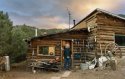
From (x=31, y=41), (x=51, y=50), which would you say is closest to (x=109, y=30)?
(x=51, y=50)

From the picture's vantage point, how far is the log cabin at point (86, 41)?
81.3 feet

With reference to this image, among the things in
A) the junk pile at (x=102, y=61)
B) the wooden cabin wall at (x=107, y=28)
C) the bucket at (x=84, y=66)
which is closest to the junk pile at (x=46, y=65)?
the bucket at (x=84, y=66)

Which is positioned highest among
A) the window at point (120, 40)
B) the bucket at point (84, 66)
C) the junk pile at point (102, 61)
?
the window at point (120, 40)

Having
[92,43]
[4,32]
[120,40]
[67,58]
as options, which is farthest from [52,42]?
[120,40]

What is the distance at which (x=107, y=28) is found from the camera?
25078 millimetres

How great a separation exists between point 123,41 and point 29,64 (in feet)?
28.9

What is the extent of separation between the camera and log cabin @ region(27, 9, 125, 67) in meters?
24.8

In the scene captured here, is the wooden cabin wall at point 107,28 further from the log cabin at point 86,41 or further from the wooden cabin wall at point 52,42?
the wooden cabin wall at point 52,42

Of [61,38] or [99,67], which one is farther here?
[61,38]

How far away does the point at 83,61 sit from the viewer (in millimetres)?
25453

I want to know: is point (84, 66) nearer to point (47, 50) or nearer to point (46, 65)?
point (46, 65)

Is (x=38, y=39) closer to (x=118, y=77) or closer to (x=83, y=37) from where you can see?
(x=83, y=37)

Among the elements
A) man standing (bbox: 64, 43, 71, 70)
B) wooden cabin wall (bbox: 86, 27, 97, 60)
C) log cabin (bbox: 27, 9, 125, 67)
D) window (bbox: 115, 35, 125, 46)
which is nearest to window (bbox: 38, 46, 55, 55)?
log cabin (bbox: 27, 9, 125, 67)

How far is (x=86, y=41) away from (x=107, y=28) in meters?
2.36
